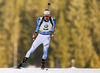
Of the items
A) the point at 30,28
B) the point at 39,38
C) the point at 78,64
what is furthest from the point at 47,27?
the point at 78,64

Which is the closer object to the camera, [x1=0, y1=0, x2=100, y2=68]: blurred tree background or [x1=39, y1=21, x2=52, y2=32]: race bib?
[x1=39, y1=21, x2=52, y2=32]: race bib

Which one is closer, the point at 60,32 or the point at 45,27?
the point at 45,27

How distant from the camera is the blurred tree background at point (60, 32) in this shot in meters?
9.07

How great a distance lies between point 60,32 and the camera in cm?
912

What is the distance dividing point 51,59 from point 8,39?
68.7 inches

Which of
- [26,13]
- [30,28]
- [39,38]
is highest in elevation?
[26,13]

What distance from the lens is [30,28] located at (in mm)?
9016

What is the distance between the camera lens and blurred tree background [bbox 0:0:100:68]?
9.07 m

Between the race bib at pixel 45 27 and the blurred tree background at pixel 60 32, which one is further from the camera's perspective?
the blurred tree background at pixel 60 32

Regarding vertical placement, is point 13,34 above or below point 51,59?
above

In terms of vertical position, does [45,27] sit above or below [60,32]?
below

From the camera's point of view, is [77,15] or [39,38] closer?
[39,38]

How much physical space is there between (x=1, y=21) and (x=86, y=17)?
3.14 m

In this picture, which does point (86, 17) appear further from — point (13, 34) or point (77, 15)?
point (13, 34)
